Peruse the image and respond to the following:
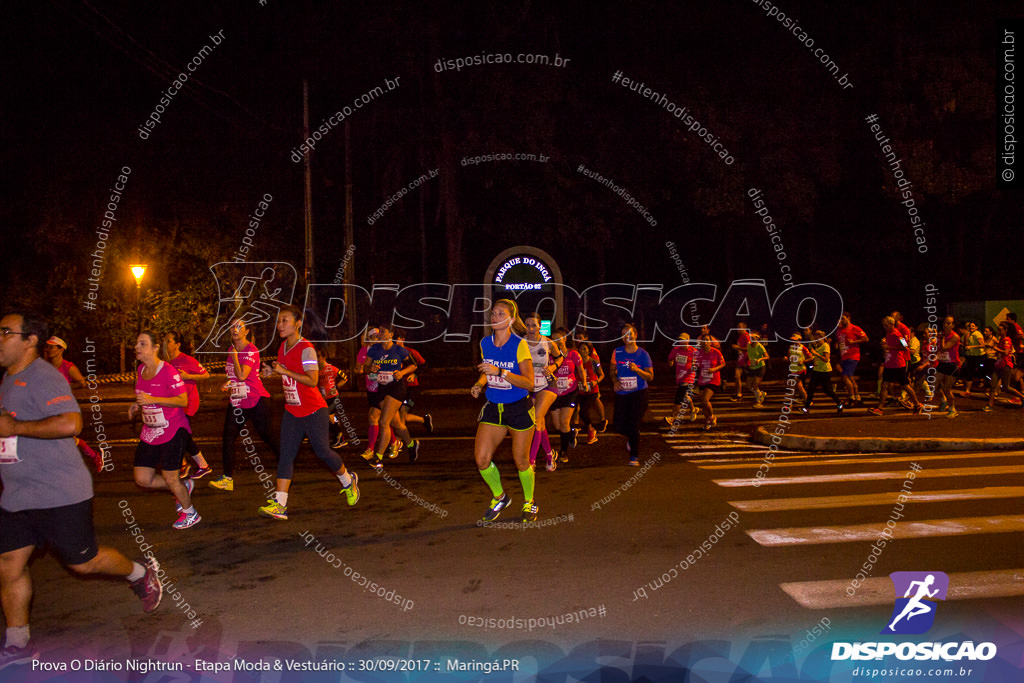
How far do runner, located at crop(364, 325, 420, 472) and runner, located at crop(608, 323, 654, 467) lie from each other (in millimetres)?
2802

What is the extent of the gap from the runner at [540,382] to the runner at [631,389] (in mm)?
901

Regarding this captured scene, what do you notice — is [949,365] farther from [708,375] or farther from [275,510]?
[275,510]

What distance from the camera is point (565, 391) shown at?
38.5ft

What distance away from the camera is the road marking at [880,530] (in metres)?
7.10

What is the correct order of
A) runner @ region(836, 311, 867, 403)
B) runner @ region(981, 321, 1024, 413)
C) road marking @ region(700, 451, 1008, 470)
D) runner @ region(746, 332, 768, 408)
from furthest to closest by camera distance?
1. runner @ region(746, 332, 768, 408)
2. runner @ region(836, 311, 867, 403)
3. runner @ region(981, 321, 1024, 413)
4. road marking @ region(700, 451, 1008, 470)

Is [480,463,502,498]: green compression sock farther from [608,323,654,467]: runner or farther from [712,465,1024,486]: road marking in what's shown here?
[608,323,654,467]: runner

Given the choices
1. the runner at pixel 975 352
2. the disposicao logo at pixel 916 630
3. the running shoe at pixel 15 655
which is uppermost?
the runner at pixel 975 352

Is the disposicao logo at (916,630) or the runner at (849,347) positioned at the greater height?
the runner at (849,347)

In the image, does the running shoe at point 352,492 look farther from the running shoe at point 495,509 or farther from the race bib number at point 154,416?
the race bib number at point 154,416

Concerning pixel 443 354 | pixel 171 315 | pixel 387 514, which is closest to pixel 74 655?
pixel 387 514

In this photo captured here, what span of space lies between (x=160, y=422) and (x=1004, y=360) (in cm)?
1466

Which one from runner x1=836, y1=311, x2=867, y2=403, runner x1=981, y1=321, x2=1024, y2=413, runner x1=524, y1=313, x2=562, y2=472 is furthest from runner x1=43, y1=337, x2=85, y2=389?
runner x1=981, y1=321, x2=1024, y2=413

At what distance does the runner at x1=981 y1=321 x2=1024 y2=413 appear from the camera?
1542 cm

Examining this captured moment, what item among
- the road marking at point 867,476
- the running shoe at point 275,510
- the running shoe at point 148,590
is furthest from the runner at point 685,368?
the running shoe at point 148,590
